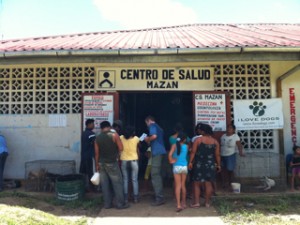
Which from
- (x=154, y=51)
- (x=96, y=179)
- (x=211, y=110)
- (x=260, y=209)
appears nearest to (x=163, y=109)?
(x=211, y=110)

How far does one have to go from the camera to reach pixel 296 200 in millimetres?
6367

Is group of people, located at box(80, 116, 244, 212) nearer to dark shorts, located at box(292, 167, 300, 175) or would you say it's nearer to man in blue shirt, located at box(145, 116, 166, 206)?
man in blue shirt, located at box(145, 116, 166, 206)

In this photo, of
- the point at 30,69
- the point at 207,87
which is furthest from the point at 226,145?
the point at 30,69

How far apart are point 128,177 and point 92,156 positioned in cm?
107

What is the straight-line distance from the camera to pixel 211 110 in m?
7.66

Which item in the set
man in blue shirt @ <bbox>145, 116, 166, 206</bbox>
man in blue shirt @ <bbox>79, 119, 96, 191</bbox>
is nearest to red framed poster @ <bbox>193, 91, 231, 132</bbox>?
man in blue shirt @ <bbox>145, 116, 166, 206</bbox>

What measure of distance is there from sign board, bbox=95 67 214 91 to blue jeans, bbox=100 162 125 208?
2.33 m

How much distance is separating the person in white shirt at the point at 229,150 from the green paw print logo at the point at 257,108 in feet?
2.87

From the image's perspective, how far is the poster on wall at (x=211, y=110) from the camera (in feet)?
25.1

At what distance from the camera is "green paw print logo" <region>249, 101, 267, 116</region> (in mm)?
7691

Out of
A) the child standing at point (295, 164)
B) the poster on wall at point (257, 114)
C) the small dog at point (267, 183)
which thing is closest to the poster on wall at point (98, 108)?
the poster on wall at point (257, 114)

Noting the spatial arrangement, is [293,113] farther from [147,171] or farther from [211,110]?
[147,171]

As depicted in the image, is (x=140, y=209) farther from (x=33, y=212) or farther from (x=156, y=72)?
(x=156, y=72)

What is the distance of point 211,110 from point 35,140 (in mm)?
4392
